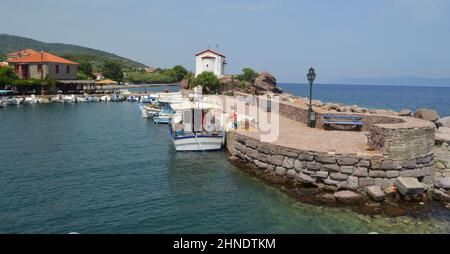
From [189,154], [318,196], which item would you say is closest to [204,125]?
[189,154]

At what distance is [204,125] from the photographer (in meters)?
21.4

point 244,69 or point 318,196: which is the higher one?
point 244,69

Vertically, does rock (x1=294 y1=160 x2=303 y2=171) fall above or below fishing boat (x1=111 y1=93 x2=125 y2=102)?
below

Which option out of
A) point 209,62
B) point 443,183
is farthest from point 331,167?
point 209,62

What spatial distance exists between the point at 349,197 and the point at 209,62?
2256 inches

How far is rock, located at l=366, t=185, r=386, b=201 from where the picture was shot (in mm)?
11711

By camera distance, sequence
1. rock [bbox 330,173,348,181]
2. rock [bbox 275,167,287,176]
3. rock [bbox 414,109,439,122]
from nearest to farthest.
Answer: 1. rock [bbox 330,173,348,181]
2. rock [bbox 275,167,287,176]
3. rock [bbox 414,109,439,122]

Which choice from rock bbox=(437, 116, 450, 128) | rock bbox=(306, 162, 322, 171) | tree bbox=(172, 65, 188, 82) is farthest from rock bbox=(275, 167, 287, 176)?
tree bbox=(172, 65, 188, 82)

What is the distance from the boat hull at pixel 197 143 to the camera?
19.9 m

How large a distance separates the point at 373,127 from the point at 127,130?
21.7 meters

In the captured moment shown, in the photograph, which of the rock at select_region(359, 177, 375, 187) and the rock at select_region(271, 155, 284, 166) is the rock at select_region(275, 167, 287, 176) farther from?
the rock at select_region(359, 177, 375, 187)

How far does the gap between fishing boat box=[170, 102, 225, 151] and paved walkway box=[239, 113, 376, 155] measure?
2933 millimetres

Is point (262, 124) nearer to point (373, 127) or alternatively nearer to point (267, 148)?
point (267, 148)

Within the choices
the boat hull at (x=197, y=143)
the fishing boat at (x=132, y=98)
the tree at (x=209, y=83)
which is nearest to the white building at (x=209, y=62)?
the tree at (x=209, y=83)
